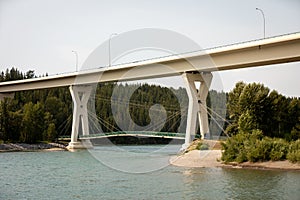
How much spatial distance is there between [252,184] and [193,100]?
57.9 feet

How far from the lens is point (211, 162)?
2958 cm

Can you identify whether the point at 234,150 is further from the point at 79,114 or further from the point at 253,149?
the point at 79,114

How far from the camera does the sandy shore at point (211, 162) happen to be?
85.8 feet

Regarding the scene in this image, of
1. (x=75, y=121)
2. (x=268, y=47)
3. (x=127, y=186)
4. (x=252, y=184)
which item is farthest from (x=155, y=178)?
(x=75, y=121)

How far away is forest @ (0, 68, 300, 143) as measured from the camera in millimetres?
36812

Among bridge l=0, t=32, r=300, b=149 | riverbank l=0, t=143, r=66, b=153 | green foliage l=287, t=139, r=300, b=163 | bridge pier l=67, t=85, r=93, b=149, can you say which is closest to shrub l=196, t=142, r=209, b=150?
bridge l=0, t=32, r=300, b=149

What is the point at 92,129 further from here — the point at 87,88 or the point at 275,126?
the point at 275,126

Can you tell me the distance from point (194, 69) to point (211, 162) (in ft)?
29.8

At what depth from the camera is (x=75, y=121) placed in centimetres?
5250

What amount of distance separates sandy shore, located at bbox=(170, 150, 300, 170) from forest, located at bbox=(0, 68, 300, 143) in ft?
17.3

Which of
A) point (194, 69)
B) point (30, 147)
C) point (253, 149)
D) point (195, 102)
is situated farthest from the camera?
point (30, 147)

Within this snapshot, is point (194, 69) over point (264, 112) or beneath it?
over

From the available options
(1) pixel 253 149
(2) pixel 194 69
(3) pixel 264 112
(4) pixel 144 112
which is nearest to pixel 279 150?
(1) pixel 253 149

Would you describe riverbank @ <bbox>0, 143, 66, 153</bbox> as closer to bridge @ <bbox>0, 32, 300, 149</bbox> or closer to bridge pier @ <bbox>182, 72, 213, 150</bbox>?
bridge @ <bbox>0, 32, 300, 149</bbox>
